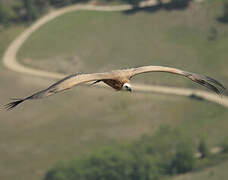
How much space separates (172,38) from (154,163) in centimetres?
3999

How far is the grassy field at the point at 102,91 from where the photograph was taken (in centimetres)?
8450

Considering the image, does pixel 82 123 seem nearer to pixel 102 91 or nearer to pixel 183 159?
pixel 102 91

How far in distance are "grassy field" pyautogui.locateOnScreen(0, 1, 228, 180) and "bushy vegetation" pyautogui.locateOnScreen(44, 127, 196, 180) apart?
234 centimetres

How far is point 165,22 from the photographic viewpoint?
403 ft

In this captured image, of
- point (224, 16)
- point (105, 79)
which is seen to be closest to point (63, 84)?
point (105, 79)

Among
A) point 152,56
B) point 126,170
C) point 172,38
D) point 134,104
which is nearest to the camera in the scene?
point 126,170

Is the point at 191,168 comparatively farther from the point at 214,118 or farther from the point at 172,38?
the point at 172,38

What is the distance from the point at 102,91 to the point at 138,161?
65.0ft

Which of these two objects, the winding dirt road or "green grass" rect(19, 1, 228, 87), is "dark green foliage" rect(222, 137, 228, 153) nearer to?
the winding dirt road

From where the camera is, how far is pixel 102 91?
98.2m

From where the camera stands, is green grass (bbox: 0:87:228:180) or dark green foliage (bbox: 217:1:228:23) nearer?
green grass (bbox: 0:87:228:180)

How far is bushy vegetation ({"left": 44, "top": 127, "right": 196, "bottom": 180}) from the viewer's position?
80.1 metres

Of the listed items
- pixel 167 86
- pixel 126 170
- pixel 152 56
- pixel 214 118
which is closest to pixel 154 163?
pixel 126 170

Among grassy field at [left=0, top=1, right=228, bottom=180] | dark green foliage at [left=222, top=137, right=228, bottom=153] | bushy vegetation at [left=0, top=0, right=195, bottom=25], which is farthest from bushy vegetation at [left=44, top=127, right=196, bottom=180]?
bushy vegetation at [left=0, top=0, right=195, bottom=25]
